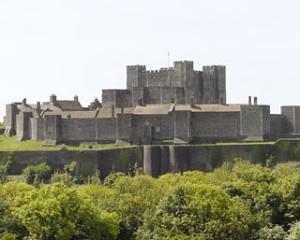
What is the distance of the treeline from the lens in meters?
46.3

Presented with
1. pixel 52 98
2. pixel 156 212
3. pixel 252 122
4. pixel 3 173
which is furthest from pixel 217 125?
pixel 156 212

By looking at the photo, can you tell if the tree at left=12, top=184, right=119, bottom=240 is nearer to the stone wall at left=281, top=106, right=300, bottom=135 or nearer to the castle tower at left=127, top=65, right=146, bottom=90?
the stone wall at left=281, top=106, right=300, bottom=135

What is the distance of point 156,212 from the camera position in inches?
1925

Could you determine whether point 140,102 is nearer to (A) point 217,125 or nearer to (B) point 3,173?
(A) point 217,125

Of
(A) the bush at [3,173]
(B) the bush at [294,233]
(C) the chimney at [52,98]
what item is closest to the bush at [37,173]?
(A) the bush at [3,173]

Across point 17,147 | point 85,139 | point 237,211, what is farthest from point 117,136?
point 237,211

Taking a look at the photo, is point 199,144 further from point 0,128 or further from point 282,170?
point 0,128

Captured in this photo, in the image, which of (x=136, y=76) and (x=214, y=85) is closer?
(x=214, y=85)

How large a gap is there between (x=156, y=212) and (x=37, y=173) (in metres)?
26.0

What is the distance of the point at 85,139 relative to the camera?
270 ft

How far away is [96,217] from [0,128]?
164 feet

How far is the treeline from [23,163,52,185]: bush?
586 inches

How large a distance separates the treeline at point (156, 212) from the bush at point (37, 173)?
14.9 metres

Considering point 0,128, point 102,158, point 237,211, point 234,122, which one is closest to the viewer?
point 237,211
